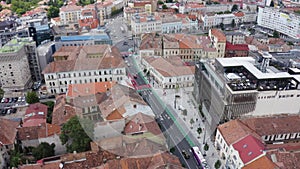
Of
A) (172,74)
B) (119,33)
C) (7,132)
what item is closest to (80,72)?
(172,74)

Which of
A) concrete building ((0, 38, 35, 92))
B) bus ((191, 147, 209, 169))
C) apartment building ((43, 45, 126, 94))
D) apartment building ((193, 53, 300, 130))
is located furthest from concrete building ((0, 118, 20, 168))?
apartment building ((193, 53, 300, 130))

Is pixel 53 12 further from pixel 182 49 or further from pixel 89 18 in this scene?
pixel 182 49

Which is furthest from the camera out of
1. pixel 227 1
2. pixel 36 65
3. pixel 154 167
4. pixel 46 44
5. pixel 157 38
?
pixel 227 1

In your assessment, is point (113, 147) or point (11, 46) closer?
point (113, 147)

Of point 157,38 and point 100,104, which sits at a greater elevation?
point 157,38

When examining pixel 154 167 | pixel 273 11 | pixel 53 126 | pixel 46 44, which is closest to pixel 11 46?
pixel 46 44

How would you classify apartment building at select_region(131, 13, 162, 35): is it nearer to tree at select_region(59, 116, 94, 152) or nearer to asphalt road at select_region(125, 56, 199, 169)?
asphalt road at select_region(125, 56, 199, 169)

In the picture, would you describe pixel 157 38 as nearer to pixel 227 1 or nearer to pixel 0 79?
pixel 0 79
